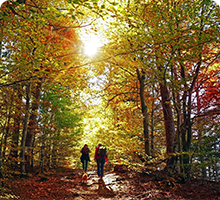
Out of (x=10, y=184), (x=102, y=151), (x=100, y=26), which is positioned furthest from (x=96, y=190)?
(x=100, y=26)

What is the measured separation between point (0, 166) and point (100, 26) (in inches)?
253

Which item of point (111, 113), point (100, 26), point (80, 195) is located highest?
point (100, 26)

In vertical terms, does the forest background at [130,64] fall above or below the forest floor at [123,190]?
above

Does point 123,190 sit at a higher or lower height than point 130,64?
lower

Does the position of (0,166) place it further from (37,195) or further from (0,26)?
(0,26)

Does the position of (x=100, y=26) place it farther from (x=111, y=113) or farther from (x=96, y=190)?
(x=96, y=190)

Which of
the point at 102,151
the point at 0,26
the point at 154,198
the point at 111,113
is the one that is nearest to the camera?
the point at 0,26

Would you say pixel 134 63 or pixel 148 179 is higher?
pixel 134 63

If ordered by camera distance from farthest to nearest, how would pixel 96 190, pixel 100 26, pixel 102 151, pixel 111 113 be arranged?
pixel 111 113, pixel 102 151, pixel 100 26, pixel 96 190

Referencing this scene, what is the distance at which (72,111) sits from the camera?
39.1 ft

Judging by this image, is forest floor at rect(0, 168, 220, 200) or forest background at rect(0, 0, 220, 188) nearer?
forest background at rect(0, 0, 220, 188)

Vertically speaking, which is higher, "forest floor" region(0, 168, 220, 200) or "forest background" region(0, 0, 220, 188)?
"forest background" region(0, 0, 220, 188)

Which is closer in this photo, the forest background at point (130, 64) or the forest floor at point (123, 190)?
the forest background at point (130, 64)

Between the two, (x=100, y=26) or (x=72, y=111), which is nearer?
(x=100, y=26)
